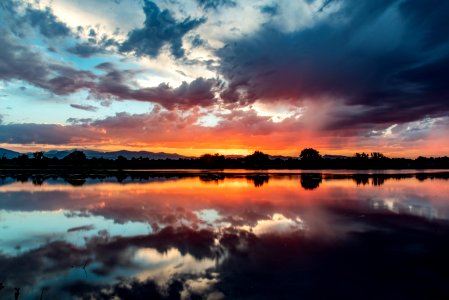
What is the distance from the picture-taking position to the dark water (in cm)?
933

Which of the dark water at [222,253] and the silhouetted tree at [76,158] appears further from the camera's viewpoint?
the silhouetted tree at [76,158]

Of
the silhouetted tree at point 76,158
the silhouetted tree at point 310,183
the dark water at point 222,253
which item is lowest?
the dark water at point 222,253

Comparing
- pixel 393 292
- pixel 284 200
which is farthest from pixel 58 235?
pixel 284 200

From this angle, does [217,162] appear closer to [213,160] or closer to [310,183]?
[213,160]

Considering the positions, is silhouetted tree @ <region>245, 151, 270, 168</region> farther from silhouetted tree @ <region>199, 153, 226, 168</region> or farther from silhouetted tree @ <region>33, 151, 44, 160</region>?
silhouetted tree @ <region>33, 151, 44, 160</region>

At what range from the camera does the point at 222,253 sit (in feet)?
41.7

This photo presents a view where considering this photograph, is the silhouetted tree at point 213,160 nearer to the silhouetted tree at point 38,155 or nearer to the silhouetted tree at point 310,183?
the silhouetted tree at point 38,155

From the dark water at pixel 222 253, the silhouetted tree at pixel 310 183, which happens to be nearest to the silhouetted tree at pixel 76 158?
the silhouetted tree at pixel 310 183

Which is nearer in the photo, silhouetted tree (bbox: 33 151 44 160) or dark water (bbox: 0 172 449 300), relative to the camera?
dark water (bbox: 0 172 449 300)

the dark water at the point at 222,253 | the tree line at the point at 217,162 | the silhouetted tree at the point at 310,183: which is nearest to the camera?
the dark water at the point at 222,253

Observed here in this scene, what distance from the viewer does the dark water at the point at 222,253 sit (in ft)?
30.6

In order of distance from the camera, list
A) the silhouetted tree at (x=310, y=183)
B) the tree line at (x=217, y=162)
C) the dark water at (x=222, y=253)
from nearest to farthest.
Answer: the dark water at (x=222, y=253), the silhouetted tree at (x=310, y=183), the tree line at (x=217, y=162)

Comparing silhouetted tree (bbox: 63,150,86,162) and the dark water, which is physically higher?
silhouetted tree (bbox: 63,150,86,162)

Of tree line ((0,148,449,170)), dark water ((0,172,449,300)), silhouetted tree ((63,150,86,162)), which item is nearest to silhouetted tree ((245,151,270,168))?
tree line ((0,148,449,170))
